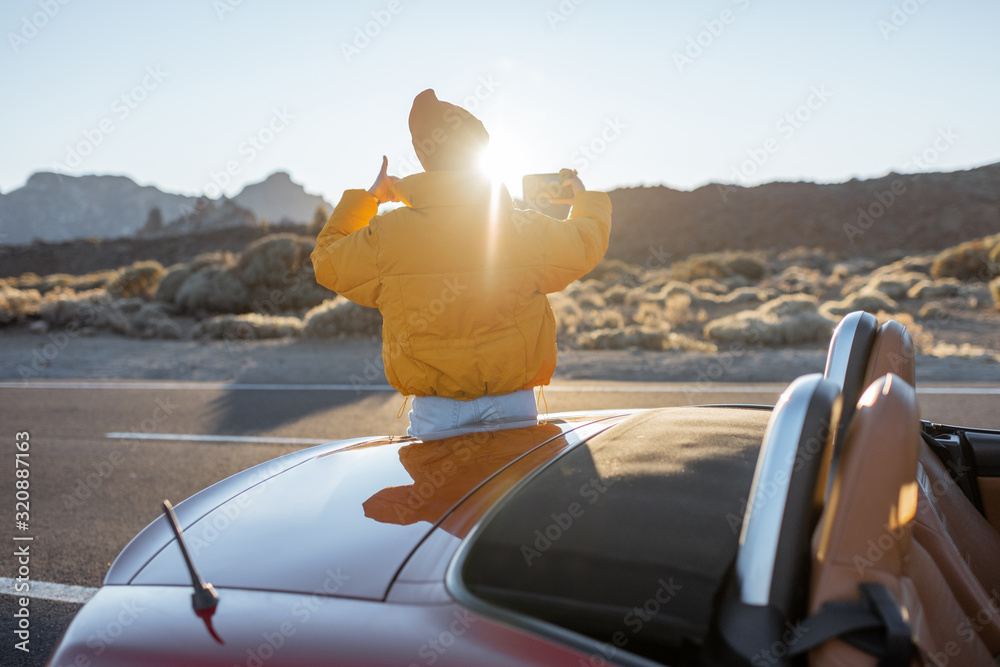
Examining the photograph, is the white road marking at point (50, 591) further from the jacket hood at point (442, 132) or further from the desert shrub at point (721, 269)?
the desert shrub at point (721, 269)

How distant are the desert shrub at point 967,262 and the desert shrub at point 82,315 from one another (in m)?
26.5

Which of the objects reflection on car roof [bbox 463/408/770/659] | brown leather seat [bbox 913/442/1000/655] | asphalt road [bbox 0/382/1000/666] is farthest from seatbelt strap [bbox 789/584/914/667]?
asphalt road [bbox 0/382/1000/666]

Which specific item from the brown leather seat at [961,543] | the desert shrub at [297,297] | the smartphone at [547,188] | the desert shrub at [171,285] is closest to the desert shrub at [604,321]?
the desert shrub at [297,297]

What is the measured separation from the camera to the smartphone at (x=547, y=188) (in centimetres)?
258

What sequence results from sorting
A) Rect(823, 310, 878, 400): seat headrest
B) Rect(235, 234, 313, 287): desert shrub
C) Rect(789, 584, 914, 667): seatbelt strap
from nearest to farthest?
Rect(789, 584, 914, 667): seatbelt strap < Rect(823, 310, 878, 400): seat headrest < Rect(235, 234, 313, 287): desert shrub

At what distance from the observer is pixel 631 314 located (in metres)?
17.0

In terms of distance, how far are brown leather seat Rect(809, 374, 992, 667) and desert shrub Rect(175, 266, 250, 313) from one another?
20.1 metres

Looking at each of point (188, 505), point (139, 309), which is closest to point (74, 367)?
point (139, 309)

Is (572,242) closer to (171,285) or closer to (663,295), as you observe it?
(663,295)

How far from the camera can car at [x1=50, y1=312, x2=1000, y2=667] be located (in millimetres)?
1132

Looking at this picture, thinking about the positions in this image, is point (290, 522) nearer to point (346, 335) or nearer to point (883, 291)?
point (346, 335)

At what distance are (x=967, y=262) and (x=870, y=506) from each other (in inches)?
1134

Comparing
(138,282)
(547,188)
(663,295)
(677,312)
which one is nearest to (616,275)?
(663,295)

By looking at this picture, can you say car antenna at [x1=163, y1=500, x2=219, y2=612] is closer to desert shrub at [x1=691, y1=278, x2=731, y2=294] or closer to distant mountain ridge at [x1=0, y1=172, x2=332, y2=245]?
desert shrub at [x1=691, y1=278, x2=731, y2=294]
